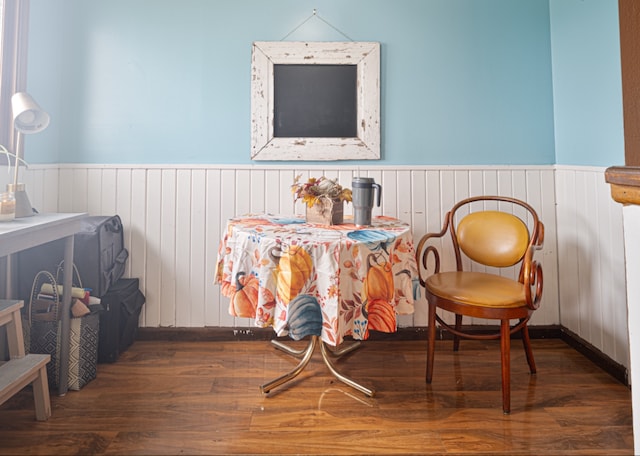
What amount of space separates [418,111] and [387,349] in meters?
1.59

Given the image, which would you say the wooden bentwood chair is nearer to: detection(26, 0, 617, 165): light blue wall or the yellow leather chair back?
the yellow leather chair back

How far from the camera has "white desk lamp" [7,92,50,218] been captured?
1.80 metres

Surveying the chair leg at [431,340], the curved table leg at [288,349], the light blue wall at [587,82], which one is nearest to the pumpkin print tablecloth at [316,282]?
the chair leg at [431,340]

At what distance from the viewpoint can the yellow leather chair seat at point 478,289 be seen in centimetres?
179

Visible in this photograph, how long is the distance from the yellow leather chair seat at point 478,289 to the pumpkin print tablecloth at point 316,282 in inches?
12.2

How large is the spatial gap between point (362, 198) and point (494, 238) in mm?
844

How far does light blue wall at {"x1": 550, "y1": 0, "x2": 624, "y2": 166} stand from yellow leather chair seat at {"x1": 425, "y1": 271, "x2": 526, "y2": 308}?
0.93 metres

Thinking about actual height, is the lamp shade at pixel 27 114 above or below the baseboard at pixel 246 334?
above

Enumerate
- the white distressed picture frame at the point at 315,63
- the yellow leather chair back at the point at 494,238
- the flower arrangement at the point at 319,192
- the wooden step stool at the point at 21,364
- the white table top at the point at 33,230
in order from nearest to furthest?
the white table top at the point at 33,230
the wooden step stool at the point at 21,364
the flower arrangement at the point at 319,192
the yellow leather chair back at the point at 494,238
the white distressed picture frame at the point at 315,63

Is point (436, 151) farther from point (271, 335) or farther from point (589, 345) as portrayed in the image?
point (271, 335)

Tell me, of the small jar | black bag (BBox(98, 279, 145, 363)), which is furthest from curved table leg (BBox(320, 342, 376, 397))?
the small jar

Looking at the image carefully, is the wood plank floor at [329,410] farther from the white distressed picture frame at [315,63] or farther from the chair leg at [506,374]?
the white distressed picture frame at [315,63]

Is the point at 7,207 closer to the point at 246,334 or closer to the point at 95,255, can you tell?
the point at 95,255

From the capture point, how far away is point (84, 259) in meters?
2.18
